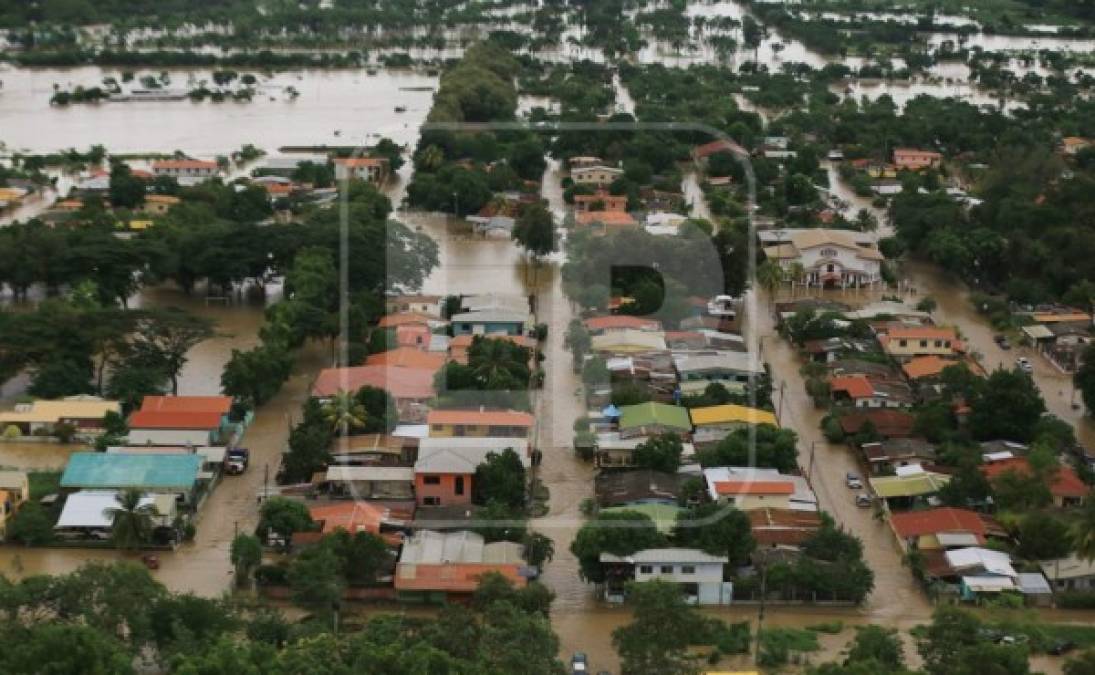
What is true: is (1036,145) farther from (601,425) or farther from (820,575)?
(820,575)

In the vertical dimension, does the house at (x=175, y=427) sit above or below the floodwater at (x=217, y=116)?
below

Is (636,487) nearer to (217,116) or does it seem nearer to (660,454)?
(660,454)

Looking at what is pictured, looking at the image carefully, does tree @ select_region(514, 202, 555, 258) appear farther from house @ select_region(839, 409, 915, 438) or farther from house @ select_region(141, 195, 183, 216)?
house @ select_region(839, 409, 915, 438)

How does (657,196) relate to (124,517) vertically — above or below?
above

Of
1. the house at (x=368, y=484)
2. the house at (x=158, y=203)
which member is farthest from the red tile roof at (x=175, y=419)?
the house at (x=158, y=203)

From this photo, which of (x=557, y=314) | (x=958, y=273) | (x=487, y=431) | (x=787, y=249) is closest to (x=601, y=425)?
(x=487, y=431)

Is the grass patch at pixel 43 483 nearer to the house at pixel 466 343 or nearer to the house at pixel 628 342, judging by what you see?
the house at pixel 466 343

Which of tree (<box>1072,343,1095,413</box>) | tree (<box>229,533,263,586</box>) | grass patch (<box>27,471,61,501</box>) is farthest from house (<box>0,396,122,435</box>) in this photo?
tree (<box>1072,343,1095,413</box>)
